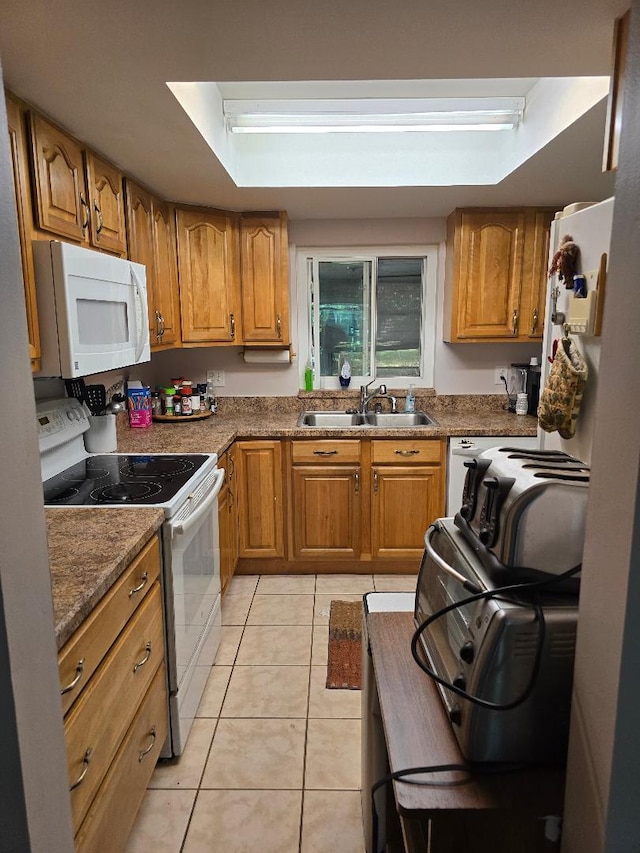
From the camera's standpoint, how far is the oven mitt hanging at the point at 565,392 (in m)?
1.28

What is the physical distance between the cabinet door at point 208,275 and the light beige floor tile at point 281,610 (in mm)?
1520

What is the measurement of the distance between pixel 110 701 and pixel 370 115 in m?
2.44

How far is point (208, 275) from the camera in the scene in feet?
10.6

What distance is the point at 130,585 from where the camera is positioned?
5.10ft

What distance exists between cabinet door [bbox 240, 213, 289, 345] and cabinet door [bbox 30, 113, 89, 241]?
1298 mm

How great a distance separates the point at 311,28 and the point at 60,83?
774 millimetres

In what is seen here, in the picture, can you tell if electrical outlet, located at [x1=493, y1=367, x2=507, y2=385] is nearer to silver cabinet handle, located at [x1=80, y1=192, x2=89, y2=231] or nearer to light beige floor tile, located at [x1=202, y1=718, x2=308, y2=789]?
light beige floor tile, located at [x1=202, y1=718, x2=308, y2=789]

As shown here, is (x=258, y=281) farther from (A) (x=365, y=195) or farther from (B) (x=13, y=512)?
(B) (x=13, y=512)

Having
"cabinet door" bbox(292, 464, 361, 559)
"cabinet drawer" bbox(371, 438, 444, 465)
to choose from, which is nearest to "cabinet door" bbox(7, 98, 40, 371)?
"cabinet door" bbox(292, 464, 361, 559)

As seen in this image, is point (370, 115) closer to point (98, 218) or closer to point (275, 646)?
point (98, 218)

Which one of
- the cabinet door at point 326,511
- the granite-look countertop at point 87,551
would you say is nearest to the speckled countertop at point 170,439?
the granite-look countertop at point 87,551

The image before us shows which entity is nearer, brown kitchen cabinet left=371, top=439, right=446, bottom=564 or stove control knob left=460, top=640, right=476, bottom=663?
stove control knob left=460, top=640, right=476, bottom=663

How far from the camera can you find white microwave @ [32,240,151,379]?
68.8 inches

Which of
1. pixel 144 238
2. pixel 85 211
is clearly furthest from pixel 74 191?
pixel 144 238
